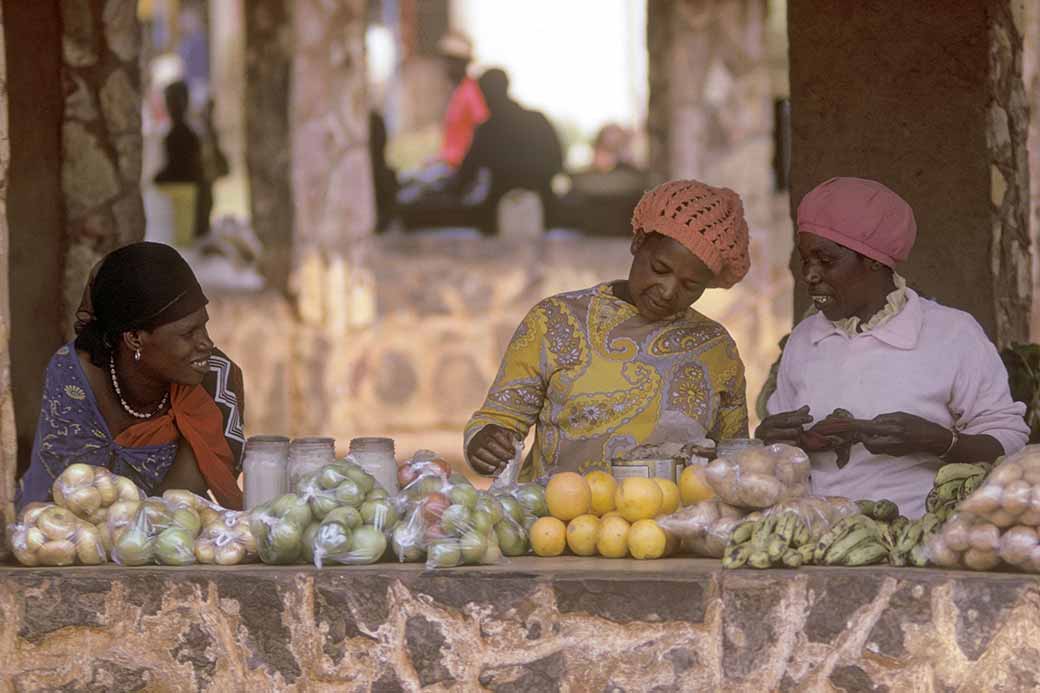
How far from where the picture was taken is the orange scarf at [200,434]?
4789 millimetres

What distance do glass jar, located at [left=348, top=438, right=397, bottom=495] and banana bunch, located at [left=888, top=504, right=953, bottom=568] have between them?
119 centimetres

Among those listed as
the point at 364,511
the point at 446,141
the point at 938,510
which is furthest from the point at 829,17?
the point at 446,141

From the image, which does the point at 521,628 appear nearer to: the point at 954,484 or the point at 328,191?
the point at 954,484

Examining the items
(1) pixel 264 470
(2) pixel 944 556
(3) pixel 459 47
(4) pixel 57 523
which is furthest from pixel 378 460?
(3) pixel 459 47

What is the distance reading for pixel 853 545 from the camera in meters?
3.89

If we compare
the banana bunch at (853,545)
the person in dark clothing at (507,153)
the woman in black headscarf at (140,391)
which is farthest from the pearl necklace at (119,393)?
the person in dark clothing at (507,153)

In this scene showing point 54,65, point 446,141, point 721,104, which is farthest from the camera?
point 446,141

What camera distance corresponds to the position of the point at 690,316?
5.04 m

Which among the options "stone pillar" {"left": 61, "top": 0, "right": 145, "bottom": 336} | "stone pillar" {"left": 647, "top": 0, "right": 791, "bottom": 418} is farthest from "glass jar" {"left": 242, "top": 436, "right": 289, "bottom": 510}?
"stone pillar" {"left": 647, "top": 0, "right": 791, "bottom": 418}

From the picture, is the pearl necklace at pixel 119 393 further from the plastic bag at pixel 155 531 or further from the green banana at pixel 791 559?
the green banana at pixel 791 559

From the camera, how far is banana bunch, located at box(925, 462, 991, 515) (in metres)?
4.04

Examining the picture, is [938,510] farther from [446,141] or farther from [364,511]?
[446,141]

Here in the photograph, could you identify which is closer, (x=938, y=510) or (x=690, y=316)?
(x=938, y=510)

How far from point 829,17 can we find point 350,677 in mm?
2856
